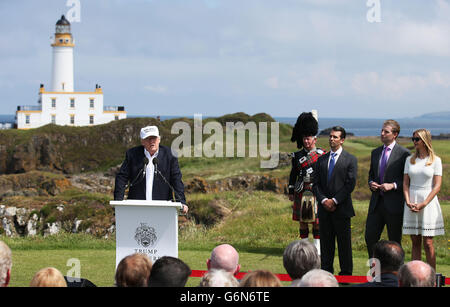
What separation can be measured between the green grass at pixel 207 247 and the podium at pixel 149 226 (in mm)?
725

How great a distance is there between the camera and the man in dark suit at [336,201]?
881cm

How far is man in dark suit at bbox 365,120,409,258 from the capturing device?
8.55 meters

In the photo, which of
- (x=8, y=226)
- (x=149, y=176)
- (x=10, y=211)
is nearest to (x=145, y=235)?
(x=149, y=176)

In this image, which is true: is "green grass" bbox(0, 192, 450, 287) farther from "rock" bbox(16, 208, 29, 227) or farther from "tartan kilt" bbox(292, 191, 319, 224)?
"rock" bbox(16, 208, 29, 227)

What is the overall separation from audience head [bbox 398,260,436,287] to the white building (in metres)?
91.4

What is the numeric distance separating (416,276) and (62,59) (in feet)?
301

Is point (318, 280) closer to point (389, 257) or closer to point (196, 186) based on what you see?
point (389, 257)

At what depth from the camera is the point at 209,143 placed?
57.5 meters

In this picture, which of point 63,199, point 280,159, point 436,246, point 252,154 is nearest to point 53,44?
point 252,154

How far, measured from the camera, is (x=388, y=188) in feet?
27.8

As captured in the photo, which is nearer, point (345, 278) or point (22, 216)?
point (345, 278)

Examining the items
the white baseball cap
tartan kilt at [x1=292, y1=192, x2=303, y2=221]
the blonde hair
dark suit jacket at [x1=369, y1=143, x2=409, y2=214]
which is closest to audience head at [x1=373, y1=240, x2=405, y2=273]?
the blonde hair

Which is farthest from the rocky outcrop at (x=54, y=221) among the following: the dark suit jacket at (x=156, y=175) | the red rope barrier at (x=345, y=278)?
the red rope barrier at (x=345, y=278)
